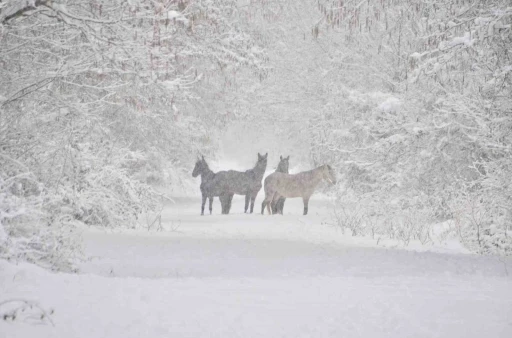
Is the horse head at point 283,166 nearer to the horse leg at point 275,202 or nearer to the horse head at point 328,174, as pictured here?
the horse leg at point 275,202

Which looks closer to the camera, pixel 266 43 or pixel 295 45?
pixel 266 43

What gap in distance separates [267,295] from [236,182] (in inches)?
519

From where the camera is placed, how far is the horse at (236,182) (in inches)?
724

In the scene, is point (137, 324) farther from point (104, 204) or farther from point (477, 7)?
point (104, 204)

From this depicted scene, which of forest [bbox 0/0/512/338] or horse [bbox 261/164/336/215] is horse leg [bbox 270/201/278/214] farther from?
horse [bbox 261/164/336/215]

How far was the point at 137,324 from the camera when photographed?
13.7 ft

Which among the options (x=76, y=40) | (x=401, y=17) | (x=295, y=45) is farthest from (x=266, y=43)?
(x=295, y=45)

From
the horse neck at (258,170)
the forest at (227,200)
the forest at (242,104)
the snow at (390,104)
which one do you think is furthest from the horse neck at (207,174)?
the snow at (390,104)

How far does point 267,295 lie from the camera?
5246 millimetres

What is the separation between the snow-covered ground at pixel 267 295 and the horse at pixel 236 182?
9.70 metres

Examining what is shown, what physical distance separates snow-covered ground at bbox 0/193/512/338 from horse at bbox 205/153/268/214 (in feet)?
31.8

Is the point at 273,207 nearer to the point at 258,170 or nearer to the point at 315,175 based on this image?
the point at 258,170

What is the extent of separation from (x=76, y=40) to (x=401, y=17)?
4496 millimetres

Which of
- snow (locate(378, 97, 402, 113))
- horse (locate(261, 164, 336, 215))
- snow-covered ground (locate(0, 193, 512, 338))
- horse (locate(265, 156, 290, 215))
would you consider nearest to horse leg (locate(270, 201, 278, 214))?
horse (locate(265, 156, 290, 215))
